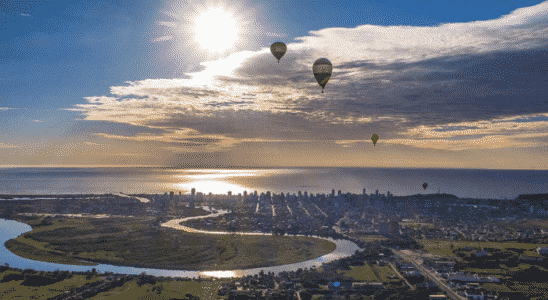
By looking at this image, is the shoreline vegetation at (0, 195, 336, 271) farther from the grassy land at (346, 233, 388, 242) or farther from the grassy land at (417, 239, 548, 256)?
the grassy land at (417, 239, 548, 256)

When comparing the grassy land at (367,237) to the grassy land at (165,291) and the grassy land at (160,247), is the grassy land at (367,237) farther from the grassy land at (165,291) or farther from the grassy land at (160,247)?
the grassy land at (165,291)

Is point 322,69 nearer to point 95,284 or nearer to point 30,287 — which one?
point 95,284

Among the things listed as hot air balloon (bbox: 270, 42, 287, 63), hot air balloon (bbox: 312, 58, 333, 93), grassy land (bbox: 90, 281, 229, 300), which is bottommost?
grassy land (bbox: 90, 281, 229, 300)

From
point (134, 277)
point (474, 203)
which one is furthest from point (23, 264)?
point (474, 203)

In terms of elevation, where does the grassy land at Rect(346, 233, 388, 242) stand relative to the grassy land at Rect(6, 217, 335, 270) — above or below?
above

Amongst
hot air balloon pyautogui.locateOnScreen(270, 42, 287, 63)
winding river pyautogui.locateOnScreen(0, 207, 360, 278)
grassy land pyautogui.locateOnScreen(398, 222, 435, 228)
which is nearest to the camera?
hot air balloon pyautogui.locateOnScreen(270, 42, 287, 63)

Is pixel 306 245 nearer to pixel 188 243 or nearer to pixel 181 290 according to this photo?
pixel 188 243

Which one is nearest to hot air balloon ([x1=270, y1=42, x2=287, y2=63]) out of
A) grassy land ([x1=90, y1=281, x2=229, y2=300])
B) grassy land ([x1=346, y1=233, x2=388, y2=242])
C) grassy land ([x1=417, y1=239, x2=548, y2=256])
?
grassy land ([x1=90, y1=281, x2=229, y2=300])
